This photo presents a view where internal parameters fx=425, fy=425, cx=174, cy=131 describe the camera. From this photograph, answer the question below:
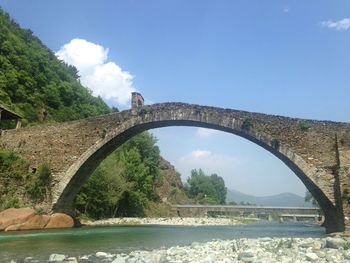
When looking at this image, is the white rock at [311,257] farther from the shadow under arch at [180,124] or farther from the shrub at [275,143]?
the shrub at [275,143]

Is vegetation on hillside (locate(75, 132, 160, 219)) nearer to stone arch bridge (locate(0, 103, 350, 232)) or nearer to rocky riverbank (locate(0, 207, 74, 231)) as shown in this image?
stone arch bridge (locate(0, 103, 350, 232))

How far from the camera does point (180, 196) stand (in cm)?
6775

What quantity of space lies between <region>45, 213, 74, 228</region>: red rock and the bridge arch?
0.56 metres

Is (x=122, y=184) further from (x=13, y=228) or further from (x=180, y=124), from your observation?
(x=13, y=228)

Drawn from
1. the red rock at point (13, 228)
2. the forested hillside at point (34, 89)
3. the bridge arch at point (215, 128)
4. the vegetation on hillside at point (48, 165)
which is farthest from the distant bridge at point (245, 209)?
the red rock at point (13, 228)

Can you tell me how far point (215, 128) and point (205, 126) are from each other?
56 cm

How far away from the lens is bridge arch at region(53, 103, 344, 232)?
18562mm

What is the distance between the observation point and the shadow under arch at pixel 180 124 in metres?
18.4

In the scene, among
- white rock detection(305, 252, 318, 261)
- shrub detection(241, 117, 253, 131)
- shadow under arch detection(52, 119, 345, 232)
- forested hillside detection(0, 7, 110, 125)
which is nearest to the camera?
white rock detection(305, 252, 318, 261)

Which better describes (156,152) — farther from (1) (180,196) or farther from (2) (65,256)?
(2) (65,256)

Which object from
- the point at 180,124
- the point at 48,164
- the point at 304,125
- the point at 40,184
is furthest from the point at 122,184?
the point at 304,125

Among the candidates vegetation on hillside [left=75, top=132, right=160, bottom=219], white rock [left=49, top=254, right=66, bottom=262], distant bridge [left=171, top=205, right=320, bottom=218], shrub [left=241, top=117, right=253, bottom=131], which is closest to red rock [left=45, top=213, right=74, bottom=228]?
vegetation on hillside [left=75, top=132, right=160, bottom=219]

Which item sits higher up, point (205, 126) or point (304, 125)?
point (205, 126)

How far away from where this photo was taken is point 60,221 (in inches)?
853
